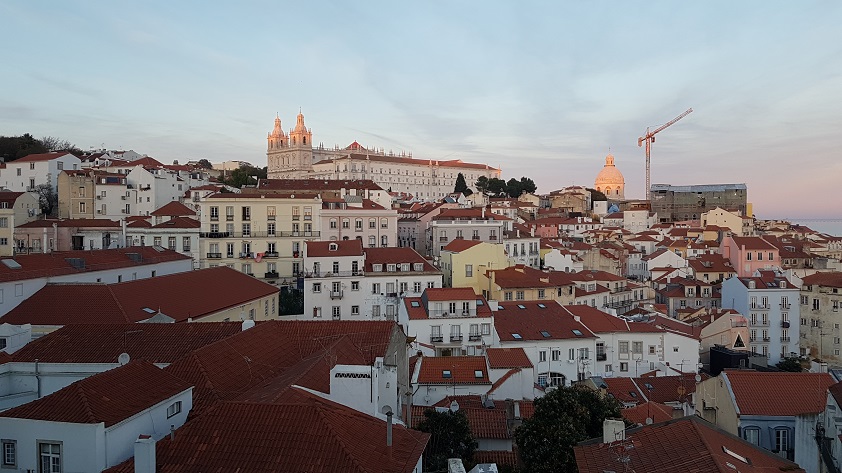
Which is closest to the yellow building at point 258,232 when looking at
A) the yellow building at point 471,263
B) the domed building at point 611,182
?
the yellow building at point 471,263

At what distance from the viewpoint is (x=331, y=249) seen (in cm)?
3766

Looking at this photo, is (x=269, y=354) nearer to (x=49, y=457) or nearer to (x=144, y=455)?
(x=49, y=457)

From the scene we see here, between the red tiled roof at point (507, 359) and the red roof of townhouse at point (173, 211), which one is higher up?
the red roof of townhouse at point (173, 211)

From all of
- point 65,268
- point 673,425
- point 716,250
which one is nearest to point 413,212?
point 716,250

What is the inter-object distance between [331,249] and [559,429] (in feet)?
82.1

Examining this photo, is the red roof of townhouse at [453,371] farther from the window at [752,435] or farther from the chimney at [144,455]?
the chimney at [144,455]

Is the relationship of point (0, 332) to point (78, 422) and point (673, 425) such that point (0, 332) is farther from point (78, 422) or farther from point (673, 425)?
point (673, 425)

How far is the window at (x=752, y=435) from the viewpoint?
14.3 metres

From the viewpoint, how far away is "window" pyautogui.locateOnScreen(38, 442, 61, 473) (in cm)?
994

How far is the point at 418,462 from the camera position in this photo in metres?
10.4

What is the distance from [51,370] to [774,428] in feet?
53.9

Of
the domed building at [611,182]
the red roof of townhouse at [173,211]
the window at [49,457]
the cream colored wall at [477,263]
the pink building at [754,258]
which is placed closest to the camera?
the window at [49,457]

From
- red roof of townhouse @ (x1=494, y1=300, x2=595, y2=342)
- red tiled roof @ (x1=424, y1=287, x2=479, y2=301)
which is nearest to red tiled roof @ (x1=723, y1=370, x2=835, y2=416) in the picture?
red roof of townhouse @ (x1=494, y1=300, x2=595, y2=342)

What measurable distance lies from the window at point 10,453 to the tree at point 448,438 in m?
8.31
